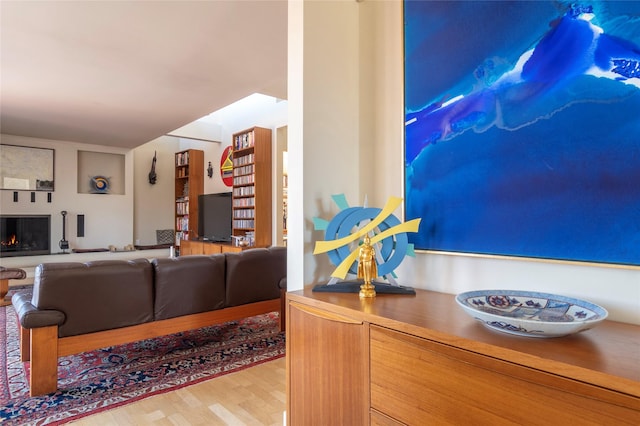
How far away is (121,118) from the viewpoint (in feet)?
16.7

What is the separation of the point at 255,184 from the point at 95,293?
3542 millimetres

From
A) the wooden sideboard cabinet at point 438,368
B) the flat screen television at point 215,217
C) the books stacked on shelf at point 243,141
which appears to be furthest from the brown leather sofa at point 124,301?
the flat screen television at point 215,217

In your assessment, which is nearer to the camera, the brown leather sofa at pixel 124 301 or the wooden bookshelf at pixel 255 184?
the brown leather sofa at pixel 124 301

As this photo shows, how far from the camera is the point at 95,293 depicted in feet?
7.38

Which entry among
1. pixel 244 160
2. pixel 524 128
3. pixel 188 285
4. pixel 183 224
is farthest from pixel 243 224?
pixel 524 128

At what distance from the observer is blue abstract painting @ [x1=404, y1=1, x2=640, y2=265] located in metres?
1.06

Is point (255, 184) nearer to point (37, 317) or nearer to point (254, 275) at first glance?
point (254, 275)

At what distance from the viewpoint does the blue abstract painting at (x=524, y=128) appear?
1.06 meters

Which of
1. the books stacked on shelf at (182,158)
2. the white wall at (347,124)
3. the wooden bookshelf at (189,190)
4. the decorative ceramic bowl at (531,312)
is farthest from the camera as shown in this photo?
the books stacked on shelf at (182,158)

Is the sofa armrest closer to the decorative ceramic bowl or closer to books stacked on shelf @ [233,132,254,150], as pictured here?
the decorative ceramic bowl

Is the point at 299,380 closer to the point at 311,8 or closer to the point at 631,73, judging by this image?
the point at 631,73

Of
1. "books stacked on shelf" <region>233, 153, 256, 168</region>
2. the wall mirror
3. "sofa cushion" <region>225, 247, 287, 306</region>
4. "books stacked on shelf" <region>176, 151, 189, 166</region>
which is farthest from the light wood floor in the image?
"books stacked on shelf" <region>176, 151, 189, 166</region>

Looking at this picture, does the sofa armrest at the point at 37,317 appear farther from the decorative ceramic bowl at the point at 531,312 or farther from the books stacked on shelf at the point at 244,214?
the books stacked on shelf at the point at 244,214

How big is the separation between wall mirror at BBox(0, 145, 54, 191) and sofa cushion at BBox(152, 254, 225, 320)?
5621 millimetres
